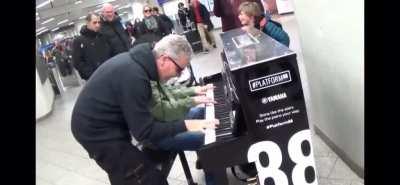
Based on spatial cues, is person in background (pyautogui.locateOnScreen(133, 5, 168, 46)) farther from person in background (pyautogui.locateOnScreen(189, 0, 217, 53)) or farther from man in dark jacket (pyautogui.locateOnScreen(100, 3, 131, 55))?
person in background (pyautogui.locateOnScreen(189, 0, 217, 53))

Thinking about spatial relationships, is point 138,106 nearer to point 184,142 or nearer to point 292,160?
point 184,142

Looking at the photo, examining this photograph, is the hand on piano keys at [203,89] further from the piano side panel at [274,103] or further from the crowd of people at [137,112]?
the piano side panel at [274,103]

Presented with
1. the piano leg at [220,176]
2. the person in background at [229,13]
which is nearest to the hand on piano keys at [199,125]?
the piano leg at [220,176]

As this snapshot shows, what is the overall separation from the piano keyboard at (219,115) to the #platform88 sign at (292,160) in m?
0.21

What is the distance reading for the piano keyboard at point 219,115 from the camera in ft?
7.21

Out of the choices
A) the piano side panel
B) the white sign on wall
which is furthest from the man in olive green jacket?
the white sign on wall

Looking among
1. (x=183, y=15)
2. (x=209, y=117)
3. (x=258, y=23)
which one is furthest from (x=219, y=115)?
(x=183, y=15)

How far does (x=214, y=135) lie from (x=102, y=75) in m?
0.70

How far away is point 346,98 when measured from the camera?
260 centimetres

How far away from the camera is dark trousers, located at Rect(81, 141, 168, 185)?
233 centimetres

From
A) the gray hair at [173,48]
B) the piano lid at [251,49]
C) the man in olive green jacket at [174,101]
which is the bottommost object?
the man in olive green jacket at [174,101]
